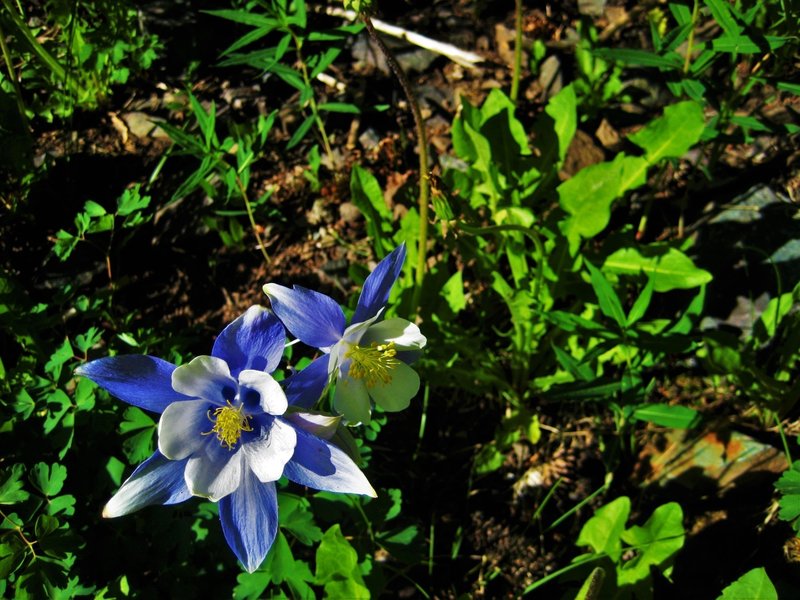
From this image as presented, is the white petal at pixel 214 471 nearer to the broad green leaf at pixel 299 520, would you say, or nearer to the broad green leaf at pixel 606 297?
the broad green leaf at pixel 299 520

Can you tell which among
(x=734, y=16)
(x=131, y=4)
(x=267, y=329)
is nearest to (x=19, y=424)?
(x=267, y=329)

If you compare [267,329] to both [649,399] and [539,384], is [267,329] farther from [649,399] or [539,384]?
[649,399]

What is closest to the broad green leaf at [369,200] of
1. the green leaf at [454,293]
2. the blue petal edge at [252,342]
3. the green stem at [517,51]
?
the green leaf at [454,293]

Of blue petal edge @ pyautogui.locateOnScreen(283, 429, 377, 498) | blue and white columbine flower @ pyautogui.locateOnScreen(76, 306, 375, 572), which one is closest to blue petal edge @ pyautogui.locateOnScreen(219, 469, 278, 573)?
blue and white columbine flower @ pyautogui.locateOnScreen(76, 306, 375, 572)

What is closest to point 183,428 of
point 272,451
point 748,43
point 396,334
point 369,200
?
point 272,451

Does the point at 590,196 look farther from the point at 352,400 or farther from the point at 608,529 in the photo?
the point at 352,400

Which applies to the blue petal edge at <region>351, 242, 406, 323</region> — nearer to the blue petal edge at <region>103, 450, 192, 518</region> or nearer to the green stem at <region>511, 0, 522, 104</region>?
the blue petal edge at <region>103, 450, 192, 518</region>
